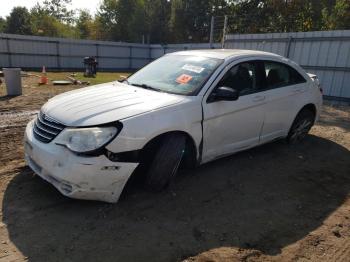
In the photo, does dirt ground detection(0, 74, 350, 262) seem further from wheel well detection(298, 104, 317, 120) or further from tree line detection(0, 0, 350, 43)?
tree line detection(0, 0, 350, 43)

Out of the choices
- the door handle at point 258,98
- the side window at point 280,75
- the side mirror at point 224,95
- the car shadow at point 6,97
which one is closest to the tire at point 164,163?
the side mirror at point 224,95

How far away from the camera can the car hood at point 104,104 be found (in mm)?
3189

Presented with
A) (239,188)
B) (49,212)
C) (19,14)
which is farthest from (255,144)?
(19,14)

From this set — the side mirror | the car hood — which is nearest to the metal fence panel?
the side mirror

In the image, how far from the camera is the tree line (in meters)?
27.7

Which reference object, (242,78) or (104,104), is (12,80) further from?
(242,78)

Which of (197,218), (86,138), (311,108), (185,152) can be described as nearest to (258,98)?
(185,152)

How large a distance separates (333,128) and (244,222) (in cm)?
506

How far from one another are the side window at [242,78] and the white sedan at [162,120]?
1 centimetres

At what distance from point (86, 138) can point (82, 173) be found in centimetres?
33

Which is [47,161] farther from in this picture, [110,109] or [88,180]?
[110,109]

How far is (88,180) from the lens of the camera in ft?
9.89

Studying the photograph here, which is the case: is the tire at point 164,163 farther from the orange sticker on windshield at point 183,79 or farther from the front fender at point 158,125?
the orange sticker on windshield at point 183,79

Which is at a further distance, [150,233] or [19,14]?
[19,14]
